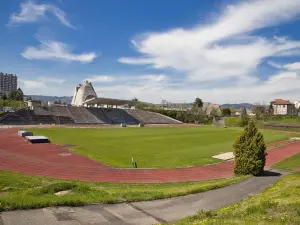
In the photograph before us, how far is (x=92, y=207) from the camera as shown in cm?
1291

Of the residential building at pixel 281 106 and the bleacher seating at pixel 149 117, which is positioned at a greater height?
the residential building at pixel 281 106

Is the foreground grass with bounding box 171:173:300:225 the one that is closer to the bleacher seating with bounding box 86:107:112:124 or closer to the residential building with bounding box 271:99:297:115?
the bleacher seating with bounding box 86:107:112:124

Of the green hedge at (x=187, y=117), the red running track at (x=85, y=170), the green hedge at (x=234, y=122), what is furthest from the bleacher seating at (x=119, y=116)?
the red running track at (x=85, y=170)

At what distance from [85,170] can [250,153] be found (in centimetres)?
1631

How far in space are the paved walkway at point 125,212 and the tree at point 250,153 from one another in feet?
29.1

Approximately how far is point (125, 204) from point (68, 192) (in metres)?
3.33

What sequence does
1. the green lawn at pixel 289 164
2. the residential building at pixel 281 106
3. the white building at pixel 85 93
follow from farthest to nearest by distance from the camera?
1. the residential building at pixel 281 106
2. the white building at pixel 85 93
3. the green lawn at pixel 289 164

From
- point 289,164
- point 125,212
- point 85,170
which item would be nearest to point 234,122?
point 289,164

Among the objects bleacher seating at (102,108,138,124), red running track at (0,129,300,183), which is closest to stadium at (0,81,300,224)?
red running track at (0,129,300,183)

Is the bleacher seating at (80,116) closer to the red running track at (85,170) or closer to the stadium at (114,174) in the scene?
the stadium at (114,174)

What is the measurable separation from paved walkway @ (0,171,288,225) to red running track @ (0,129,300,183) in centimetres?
942

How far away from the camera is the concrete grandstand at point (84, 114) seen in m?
82.6

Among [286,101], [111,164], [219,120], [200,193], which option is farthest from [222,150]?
[286,101]

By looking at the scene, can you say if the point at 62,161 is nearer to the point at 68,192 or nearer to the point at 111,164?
the point at 111,164
